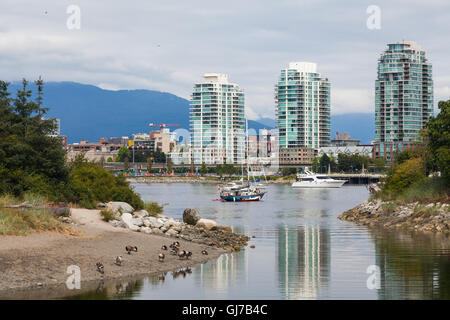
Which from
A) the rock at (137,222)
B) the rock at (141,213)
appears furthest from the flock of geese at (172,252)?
the rock at (141,213)

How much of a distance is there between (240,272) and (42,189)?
1841 cm

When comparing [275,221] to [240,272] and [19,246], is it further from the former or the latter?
[19,246]

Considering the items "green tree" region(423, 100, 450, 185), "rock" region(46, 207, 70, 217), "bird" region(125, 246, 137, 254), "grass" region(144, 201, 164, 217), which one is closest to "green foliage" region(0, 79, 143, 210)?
"rock" region(46, 207, 70, 217)

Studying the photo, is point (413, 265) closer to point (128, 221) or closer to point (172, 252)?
point (172, 252)

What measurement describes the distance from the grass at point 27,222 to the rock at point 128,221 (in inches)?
268

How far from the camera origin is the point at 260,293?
29969mm

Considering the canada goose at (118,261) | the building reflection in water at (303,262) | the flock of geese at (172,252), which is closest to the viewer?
the building reflection in water at (303,262)

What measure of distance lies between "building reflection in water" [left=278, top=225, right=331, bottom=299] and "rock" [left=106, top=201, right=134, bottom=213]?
11661mm

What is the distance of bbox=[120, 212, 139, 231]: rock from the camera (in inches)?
1812

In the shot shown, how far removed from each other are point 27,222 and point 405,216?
3700cm

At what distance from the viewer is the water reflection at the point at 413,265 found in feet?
97.3

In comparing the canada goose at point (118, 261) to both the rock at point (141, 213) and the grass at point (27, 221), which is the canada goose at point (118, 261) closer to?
the grass at point (27, 221)

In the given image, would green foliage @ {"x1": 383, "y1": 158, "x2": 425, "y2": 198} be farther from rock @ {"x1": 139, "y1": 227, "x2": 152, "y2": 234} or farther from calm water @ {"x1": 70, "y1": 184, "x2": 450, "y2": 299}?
rock @ {"x1": 139, "y1": 227, "x2": 152, "y2": 234}
